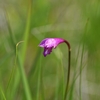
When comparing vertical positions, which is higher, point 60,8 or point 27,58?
point 60,8

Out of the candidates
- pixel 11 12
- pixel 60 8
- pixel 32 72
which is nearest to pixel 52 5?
pixel 60 8

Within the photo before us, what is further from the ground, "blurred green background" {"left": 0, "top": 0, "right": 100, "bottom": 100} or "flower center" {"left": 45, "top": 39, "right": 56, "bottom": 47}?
"flower center" {"left": 45, "top": 39, "right": 56, "bottom": 47}

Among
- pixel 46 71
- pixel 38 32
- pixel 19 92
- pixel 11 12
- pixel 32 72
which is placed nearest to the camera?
pixel 32 72

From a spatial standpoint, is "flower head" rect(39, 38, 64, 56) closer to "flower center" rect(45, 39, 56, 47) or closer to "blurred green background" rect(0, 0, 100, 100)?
"flower center" rect(45, 39, 56, 47)

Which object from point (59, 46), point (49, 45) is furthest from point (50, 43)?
point (59, 46)

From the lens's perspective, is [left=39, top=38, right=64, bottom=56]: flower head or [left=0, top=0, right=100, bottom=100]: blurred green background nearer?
[left=39, top=38, right=64, bottom=56]: flower head

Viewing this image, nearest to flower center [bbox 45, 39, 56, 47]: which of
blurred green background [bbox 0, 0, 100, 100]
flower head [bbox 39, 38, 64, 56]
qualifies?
flower head [bbox 39, 38, 64, 56]

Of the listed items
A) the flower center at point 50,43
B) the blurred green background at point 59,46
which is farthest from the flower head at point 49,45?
the blurred green background at point 59,46

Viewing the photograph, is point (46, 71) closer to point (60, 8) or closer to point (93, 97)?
point (93, 97)
